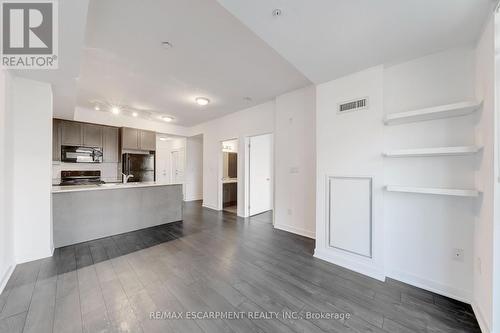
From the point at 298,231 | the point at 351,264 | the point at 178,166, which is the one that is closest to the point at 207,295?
the point at 351,264

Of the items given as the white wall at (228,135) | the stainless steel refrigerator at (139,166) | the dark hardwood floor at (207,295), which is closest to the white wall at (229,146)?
the white wall at (228,135)

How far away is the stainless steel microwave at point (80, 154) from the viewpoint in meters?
4.55

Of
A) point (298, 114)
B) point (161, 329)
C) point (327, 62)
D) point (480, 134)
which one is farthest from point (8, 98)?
point (480, 134)

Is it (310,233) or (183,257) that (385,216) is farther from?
(183,257)

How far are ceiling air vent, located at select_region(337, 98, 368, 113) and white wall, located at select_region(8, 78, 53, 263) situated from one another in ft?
13.3

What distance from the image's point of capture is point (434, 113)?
1.85 metres

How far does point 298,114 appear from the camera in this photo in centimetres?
364

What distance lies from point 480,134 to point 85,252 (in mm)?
4883

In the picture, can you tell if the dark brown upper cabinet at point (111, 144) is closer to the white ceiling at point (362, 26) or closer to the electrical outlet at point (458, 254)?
the white ceiling at point (362, 26)

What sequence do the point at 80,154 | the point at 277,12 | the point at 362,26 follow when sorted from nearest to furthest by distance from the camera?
the point at 277,12 → the point at 362,26 → the point at 80,154

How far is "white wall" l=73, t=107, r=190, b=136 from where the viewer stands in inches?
188

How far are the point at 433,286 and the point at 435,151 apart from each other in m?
1.42

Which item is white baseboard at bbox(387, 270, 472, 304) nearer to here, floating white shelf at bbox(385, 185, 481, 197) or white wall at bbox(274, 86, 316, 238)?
floating white shelf at bbox(385, 185, 481, 197)

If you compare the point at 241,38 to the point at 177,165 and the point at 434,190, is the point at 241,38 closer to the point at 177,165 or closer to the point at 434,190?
the point at 434,190
